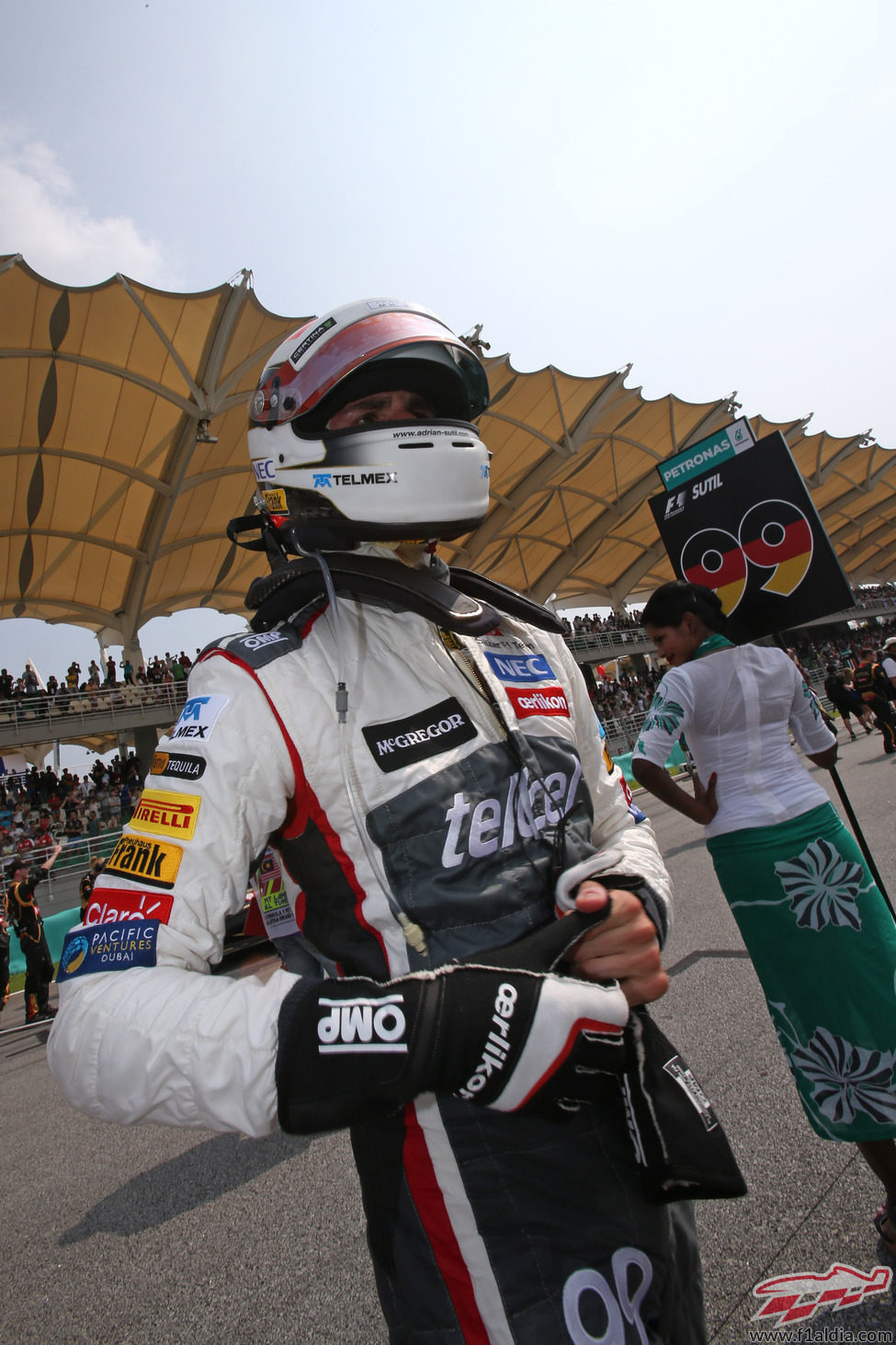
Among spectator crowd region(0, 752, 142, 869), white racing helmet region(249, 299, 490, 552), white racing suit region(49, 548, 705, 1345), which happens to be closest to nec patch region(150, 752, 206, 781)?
white racing suit region(49, 548, 705, 1345)

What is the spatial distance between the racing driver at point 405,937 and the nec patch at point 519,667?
0.05 ft

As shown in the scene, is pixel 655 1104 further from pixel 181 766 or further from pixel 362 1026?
pixel 181 766

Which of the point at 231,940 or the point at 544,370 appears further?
the point at 544,370

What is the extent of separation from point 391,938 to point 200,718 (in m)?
0.43

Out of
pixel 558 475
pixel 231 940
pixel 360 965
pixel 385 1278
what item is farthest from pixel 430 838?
pixel 558 475

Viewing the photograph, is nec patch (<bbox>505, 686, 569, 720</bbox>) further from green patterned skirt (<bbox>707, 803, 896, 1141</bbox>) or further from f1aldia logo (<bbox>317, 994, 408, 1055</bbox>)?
green patterned skirt (<bbox>707, 803, 896, 1141</bbox>)

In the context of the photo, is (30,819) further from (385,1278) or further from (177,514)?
(385,1278)

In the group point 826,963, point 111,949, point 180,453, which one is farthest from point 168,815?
point 180,453

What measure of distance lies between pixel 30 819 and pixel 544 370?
1819 centimetres

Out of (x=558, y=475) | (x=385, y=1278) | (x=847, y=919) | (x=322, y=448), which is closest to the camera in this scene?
(x=385, y=1278)

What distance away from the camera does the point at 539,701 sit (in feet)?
4.43

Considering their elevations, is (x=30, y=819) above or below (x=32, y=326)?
below

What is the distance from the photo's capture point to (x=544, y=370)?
22234mm

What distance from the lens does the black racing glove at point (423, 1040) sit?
0.87m
